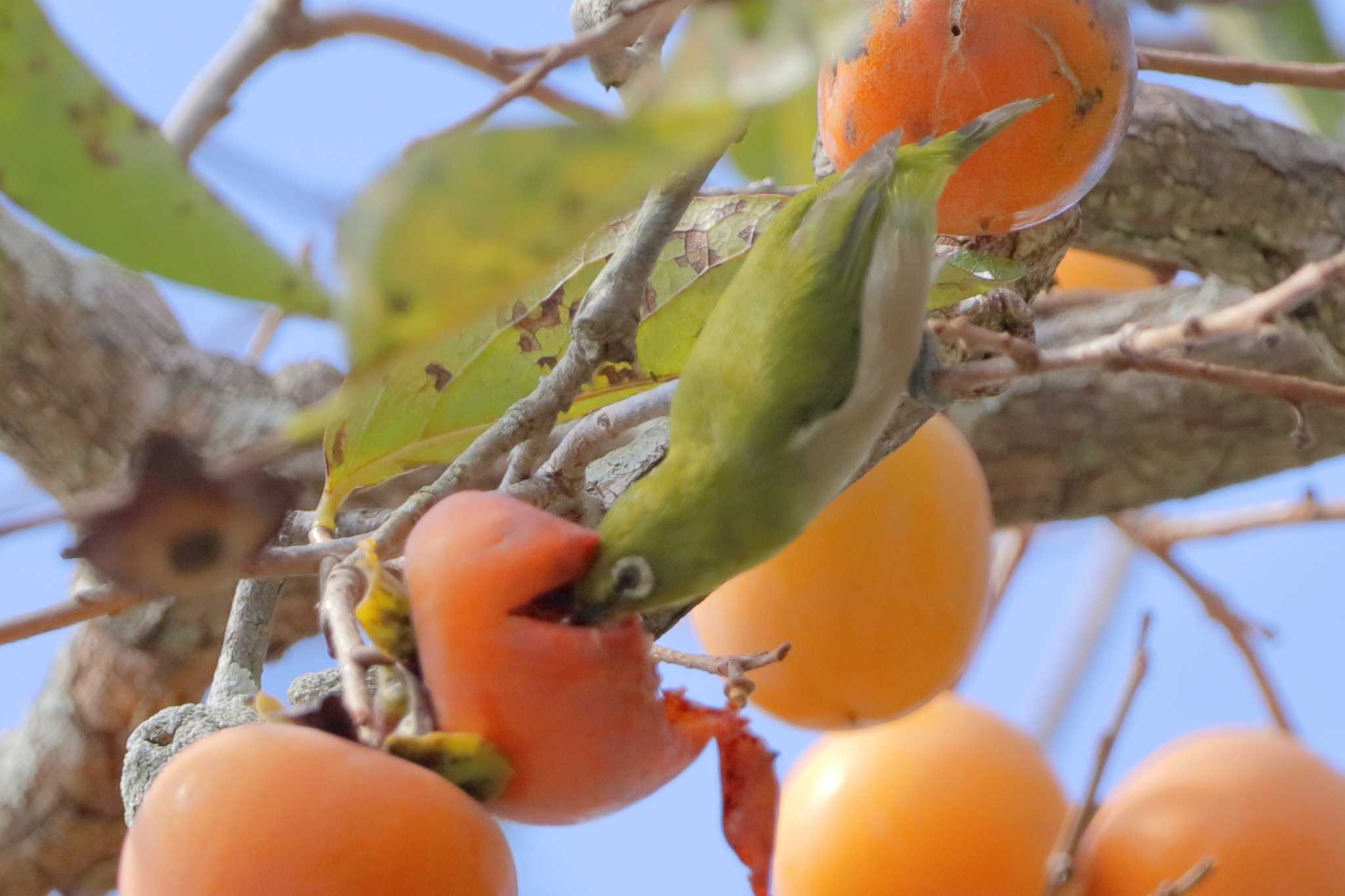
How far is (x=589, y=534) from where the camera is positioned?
50cm

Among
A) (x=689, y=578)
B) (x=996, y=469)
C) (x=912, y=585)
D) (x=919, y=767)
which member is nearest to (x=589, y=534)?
(x=689, y=578)

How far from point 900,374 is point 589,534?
16 cm

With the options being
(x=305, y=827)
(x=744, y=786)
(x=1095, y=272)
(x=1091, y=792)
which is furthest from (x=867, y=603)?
(x=1095, y=272)

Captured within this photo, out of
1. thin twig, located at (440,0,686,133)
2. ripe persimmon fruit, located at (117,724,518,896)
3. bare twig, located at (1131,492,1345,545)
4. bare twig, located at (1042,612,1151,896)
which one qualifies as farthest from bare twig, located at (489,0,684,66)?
bare twig, located at (1131,492,1345,545)

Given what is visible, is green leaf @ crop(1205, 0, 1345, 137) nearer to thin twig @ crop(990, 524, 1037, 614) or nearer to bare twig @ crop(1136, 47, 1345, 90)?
bare twig @ crop(1136, 47, 1345, 90)

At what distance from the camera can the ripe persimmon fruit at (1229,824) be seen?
0.81m

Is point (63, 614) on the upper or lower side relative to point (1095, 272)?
upper

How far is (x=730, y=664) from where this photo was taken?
0.52 meters

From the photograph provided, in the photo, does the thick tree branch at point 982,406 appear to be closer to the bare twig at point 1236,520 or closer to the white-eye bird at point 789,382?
the bare twig at point 1236,520

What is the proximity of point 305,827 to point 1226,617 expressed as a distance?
34.6 inches

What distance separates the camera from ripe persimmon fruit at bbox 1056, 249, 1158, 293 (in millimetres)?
1391

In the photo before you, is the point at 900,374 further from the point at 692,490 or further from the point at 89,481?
the point at 89,481

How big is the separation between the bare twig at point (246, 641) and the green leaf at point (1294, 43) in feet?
2.29

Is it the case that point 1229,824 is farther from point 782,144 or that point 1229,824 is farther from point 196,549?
point 196,549
